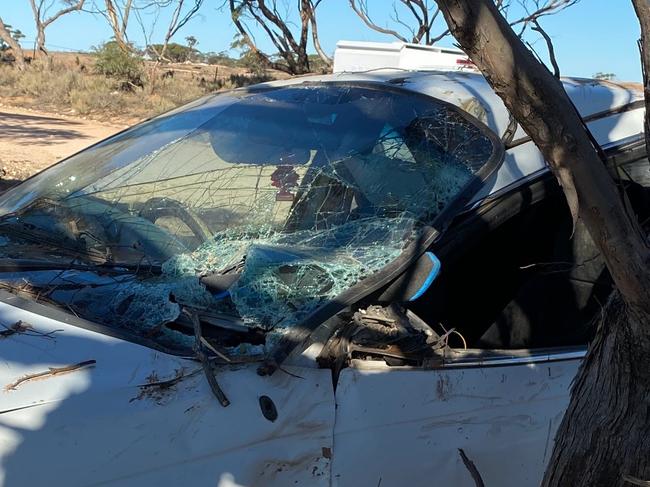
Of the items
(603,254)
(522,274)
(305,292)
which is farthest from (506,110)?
(603,254)

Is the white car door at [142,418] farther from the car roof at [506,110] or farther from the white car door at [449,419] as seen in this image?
the car roof at [506,110]

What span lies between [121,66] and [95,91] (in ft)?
7.17

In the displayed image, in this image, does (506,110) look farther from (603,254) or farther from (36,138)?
(36,138)

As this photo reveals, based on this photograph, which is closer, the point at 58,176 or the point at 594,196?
the point at 594,196

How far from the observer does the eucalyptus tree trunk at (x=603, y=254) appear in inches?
46.9

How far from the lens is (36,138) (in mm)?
14773

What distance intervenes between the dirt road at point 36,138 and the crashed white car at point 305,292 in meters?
6.85

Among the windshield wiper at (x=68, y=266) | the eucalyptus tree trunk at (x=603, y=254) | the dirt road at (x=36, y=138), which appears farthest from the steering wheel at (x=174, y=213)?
the dirt road at (x=36, y=138)

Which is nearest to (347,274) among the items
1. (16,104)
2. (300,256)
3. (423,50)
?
(300,256)

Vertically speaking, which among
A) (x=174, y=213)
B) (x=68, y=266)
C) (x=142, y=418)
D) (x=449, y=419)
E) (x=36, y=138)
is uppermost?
(x=174, y=213)

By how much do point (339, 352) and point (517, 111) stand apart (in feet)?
2.57

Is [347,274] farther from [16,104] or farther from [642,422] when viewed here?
[16,104]

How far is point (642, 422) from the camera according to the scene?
1.40m

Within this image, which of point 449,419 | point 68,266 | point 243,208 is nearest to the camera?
point 449,419
